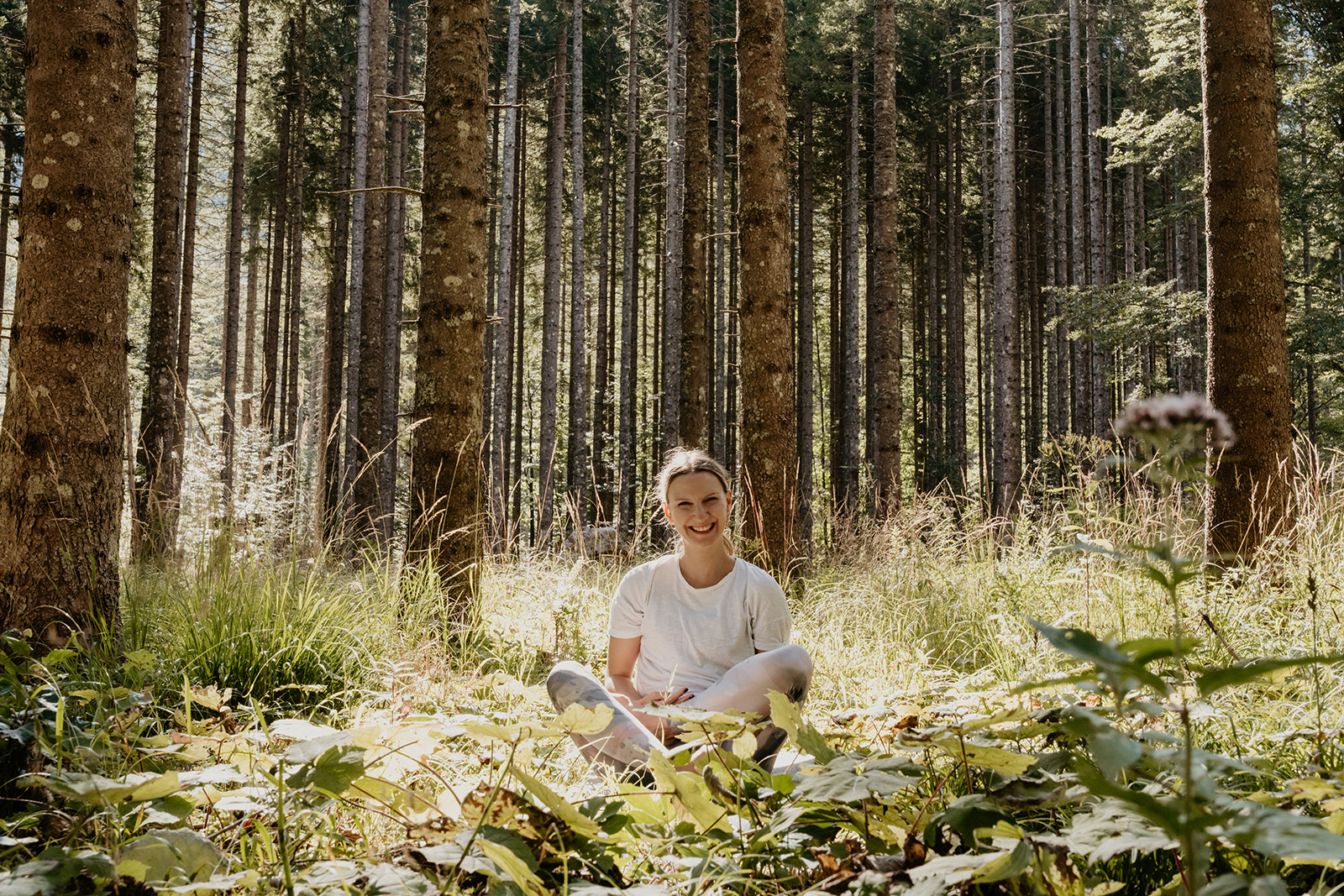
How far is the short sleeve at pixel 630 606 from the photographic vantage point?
2.92 meters

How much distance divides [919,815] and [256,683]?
241 cm

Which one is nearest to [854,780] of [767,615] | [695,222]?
[767,615]

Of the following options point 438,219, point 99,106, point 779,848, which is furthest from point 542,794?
point 438,219

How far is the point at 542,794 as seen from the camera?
1.24 m

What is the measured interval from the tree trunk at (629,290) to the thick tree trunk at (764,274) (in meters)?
10.5

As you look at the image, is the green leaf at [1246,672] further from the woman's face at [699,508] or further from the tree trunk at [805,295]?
the tree trunk at [805,295]

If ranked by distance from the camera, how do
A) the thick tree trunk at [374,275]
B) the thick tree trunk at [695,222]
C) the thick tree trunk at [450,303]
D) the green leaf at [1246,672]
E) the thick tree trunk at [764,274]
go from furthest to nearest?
the thick tree trunk at [374,275], the thick tree trunk at [695,222], the thick tree trunk at [764,274], the thick tree trunk at [450,303], the green leaf at [1246,672]

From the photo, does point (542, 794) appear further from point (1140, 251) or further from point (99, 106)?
point (1140, 251)

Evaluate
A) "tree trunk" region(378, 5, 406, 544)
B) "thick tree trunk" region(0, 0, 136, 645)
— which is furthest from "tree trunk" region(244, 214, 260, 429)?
"thick tree trunk" region(0, 0, 136, 645)

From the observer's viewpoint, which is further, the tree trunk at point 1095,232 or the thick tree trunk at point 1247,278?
the tree trunk at point 1095,232

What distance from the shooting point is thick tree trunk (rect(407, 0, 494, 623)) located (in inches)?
181

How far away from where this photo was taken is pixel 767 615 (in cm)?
282

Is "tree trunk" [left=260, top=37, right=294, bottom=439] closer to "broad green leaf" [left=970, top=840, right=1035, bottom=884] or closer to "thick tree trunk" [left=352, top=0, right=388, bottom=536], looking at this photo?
"thick tree trunk" [left=352, top=0, right=388, bottom=536]

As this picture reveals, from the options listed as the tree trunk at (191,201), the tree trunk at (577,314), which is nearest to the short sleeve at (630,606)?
the tree trunk at (191,201)
